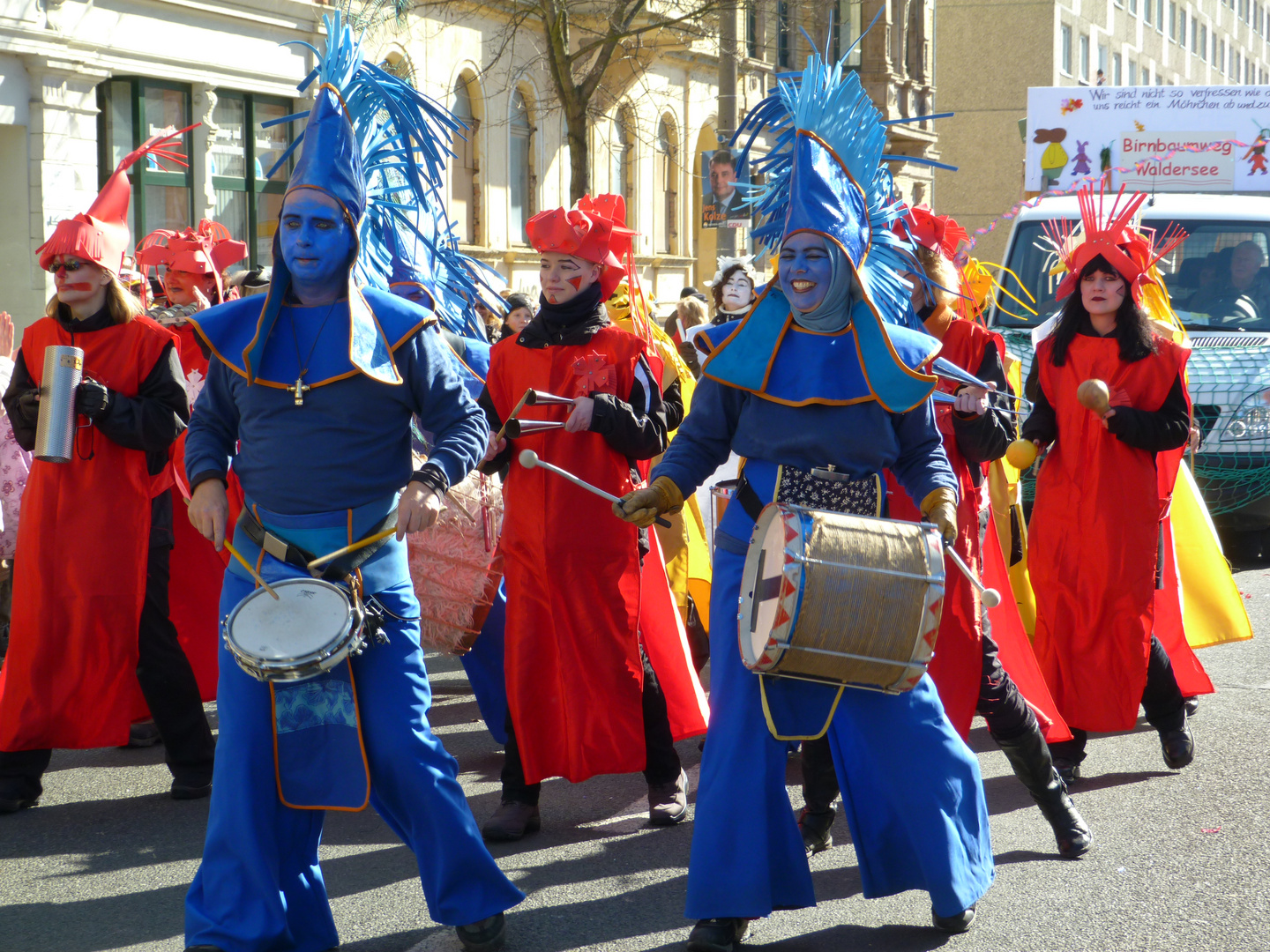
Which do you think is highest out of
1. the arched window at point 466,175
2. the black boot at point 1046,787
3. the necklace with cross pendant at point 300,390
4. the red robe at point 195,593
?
the arched window at point 466,175

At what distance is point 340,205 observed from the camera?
382cm

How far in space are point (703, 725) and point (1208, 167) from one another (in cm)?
775

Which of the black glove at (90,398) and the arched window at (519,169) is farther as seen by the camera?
the arched window at (519,169)

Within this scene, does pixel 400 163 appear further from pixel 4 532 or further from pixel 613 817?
pixel 4 532

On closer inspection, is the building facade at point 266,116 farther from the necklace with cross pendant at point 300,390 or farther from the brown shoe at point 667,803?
the necklace with cross pendant at point 300,390

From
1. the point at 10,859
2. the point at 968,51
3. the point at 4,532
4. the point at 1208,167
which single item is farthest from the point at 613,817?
the point at 968,51

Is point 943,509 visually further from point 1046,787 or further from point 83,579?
point 83,579

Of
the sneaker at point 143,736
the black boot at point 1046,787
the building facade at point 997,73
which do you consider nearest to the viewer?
the black boot at point 1046,787

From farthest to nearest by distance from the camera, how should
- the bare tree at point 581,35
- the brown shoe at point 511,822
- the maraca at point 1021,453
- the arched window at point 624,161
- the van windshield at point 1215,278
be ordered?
the arched window at point 624,161 → the bare tree at point 581,35 → the van windshield at point 1215,278 → the maraca at point 1021,453 → the brown shoe at point 511,822

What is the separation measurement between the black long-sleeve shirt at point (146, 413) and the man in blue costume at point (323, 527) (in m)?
1.27

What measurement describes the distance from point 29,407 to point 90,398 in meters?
0.26

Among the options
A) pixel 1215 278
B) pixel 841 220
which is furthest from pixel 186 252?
pixel 1215 278

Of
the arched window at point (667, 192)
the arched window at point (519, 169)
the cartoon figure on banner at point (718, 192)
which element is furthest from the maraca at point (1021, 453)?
the arched window at point (667, 192)

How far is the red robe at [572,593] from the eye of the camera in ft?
15.9
